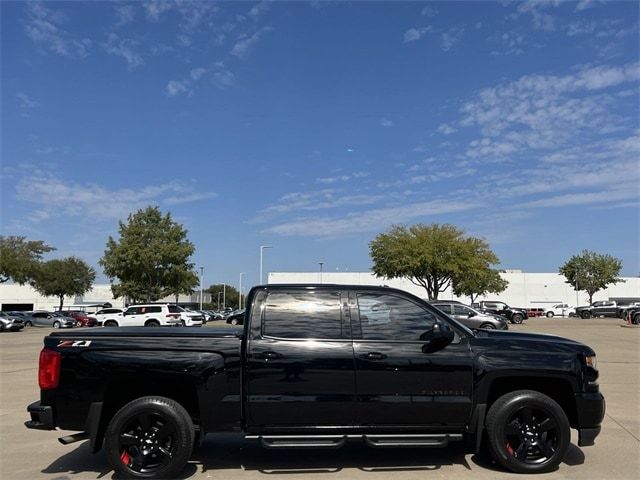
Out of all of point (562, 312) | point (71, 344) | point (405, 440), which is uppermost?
point (562, 312)

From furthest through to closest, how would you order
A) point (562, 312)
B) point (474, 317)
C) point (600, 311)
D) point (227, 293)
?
point (227, 293) → point (562, 312) → point (600, 311) → point (474, 317)

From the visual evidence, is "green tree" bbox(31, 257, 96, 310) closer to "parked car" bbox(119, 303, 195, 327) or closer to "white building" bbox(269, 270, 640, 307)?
"white building" bbox(269, 270, 640, 307)

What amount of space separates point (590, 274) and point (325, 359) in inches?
3210

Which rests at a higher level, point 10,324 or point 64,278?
point 64,278

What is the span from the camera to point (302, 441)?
535cm

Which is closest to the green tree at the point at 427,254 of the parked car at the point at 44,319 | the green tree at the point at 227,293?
the parked car at the point at 44,319

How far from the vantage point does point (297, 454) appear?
6301 mm

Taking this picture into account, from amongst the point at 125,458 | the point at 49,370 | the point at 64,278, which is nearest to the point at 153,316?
the point at 49,370

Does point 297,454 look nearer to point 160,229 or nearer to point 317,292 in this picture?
point 317,292

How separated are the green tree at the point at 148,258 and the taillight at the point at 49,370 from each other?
44815mm

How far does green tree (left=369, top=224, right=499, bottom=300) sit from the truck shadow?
42.7 meters

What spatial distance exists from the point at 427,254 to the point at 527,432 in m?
43.7

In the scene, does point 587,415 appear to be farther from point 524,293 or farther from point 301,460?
point 524,293

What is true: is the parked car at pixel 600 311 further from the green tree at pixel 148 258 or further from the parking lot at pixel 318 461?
the parking lot at pixel 318 461
